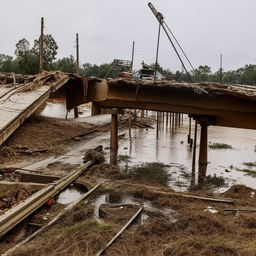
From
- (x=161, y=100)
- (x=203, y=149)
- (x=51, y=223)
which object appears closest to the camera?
(x=51, y=223)

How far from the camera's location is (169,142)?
17047mm

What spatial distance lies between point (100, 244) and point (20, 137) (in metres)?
8.65

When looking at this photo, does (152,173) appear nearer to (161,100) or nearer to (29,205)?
(161,100)

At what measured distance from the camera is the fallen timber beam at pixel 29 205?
5180 millimetres

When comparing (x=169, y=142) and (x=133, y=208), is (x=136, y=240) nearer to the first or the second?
(x=133, y=208)

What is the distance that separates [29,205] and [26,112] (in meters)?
6.79

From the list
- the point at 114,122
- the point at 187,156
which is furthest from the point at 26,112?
the point at 187,156

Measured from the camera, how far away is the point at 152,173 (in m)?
9.99

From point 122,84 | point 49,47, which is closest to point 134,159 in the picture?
point 122,84

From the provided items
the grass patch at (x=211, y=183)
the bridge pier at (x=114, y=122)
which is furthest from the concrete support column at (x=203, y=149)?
the bridge pier at (x=114, y=122)

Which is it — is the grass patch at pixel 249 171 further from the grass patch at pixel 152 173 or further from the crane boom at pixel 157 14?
the crane boom at pixel 157 14

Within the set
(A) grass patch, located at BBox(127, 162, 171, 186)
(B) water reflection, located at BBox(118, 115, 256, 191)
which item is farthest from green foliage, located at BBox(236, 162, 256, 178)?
(A) grass patch, located at BBox(127, 162, 171, 186)

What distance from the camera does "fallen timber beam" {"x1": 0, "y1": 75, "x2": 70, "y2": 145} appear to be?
10.6 meters

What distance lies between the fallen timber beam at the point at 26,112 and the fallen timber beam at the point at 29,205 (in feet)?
11.7
